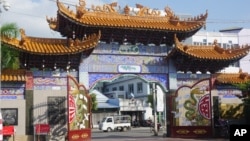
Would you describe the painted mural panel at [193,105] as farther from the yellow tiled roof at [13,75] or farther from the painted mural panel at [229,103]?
the yellow tiled roof at [13,75]

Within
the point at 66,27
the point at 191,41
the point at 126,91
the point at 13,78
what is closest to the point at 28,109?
the point at 13,78

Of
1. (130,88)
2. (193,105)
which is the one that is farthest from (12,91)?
(130,88)

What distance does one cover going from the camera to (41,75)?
18719 millimetres

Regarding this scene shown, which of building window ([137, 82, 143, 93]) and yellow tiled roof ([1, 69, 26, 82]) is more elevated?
building window ([137, 82, 143, 93])

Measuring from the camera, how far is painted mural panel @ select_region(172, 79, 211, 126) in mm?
21922

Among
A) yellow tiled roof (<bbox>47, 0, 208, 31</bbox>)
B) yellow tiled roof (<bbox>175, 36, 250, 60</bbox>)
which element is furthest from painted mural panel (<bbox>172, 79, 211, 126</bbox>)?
yellow tiled roof (<bbox>47, 0, 208, 31</bbox>)

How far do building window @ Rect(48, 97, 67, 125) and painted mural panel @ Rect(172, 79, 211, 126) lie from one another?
6697 millimetres

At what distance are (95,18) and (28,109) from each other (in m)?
5.77

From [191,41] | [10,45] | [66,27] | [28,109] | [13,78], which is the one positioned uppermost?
[191,41]

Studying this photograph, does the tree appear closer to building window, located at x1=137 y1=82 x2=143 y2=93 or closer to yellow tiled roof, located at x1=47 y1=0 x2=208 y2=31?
yellow tiled roof, located at x1=47 y1=0 x2=208 y2=31

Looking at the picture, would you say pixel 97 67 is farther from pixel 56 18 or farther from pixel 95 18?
pixel 56 18

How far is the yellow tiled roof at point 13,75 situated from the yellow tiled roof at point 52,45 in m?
1.05

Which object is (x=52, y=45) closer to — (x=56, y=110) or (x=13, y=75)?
(x=13, y=75)

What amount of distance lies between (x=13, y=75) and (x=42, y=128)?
2724 mm
